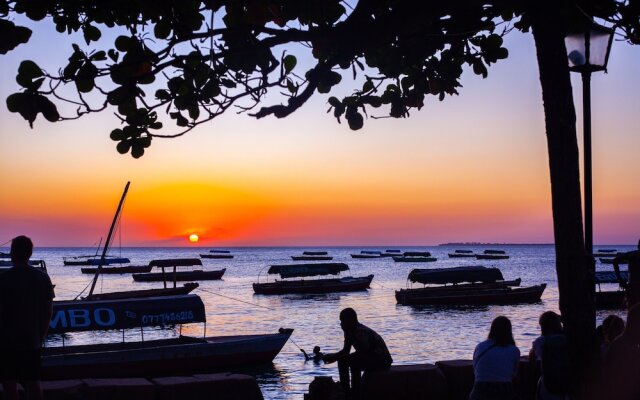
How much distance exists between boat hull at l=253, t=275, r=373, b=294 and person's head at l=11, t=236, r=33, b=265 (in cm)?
5707

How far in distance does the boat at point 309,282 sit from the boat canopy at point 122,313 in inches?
1514

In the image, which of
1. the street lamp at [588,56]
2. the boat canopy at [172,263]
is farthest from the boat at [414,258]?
the street lamp at [588,56]

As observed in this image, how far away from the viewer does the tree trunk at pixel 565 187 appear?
4277mm

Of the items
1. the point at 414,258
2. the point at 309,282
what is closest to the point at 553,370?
the point at 309,282

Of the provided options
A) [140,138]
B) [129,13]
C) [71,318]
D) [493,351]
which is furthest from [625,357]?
[71,318]

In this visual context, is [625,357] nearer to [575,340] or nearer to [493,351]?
[575,340]

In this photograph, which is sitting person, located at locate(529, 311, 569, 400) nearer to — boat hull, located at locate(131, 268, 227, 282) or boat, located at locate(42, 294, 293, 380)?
boat, located at locate(42, 294, 293, 380)

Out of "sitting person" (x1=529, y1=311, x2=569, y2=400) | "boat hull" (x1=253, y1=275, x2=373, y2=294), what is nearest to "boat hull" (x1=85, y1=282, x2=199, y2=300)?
"boat hull" (x1=253, y1=275, x2=373, y2=294)

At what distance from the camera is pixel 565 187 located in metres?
4.32

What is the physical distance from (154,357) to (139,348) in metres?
0.60

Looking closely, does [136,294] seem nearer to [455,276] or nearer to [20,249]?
[455,276]

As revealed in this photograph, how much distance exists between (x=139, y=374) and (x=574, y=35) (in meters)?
19.5

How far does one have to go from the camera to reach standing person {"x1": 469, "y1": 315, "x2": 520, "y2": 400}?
7.15 metres

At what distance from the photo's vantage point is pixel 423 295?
54.0 metres
